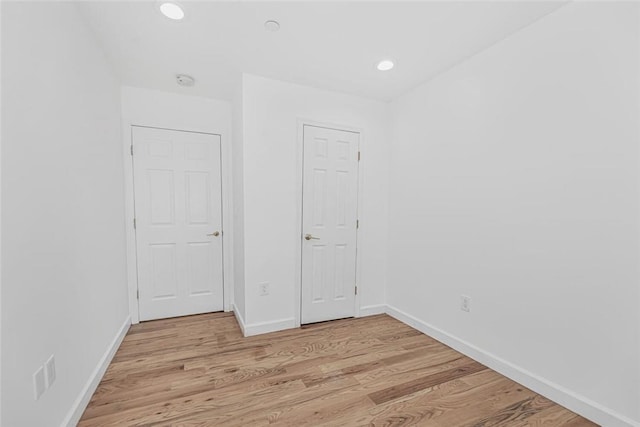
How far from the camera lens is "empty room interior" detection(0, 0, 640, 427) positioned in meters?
1.45

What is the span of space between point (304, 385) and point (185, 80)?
2834mm

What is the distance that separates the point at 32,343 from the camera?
3.95 ft

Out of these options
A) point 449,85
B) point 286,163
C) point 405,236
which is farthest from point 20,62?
point 405,236

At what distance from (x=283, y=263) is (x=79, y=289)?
5.10 ft

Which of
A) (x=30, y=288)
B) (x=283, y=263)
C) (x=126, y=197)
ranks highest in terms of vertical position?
(x=126, y=197)

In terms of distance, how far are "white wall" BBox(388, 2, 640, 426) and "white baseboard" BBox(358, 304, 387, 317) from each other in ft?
2.58

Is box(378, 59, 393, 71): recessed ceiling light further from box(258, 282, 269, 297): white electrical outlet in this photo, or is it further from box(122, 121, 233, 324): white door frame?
box(258, 282, 269, 297): white electrical outlet

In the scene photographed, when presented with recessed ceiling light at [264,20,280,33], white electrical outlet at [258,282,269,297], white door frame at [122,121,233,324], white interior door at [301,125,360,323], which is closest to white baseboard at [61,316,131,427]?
white door frame at [122,121,233,324]

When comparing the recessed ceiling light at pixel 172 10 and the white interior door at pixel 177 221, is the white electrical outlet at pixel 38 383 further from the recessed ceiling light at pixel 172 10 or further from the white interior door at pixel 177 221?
the recessed ceiling light at pixel 172 10

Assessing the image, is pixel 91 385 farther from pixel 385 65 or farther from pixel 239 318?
pixel 385 65

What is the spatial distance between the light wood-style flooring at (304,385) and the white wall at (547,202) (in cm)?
Answer: 34

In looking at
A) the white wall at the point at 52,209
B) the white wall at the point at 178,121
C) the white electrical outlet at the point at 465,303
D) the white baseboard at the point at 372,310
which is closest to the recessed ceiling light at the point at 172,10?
the white wall at the point at 52,209

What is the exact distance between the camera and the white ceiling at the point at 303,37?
1734mm

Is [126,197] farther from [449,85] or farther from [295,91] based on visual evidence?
[449,85]
